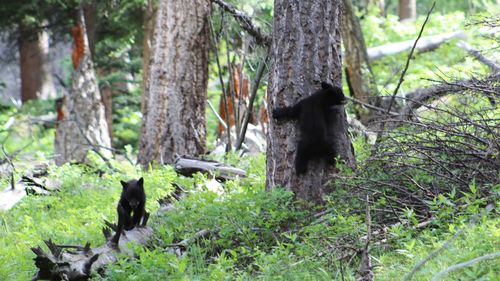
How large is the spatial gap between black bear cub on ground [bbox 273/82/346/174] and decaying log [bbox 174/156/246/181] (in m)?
2.50

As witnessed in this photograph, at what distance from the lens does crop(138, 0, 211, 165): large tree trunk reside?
14539mm

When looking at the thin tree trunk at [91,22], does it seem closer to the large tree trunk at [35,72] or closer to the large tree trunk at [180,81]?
the large tree trunk at [180,81]

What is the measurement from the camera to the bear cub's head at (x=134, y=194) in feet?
31.2

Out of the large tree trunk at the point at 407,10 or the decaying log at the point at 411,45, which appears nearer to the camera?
the decaying log at the point at 411,45

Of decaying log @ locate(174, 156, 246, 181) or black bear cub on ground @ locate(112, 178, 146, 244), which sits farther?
decaying log @ locate(174, 156, 246, 181)

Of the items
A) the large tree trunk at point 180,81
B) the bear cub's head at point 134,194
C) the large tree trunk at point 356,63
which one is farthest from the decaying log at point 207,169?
the large tree trunk at point 356,63

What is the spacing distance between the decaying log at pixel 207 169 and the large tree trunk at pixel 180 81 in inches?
106

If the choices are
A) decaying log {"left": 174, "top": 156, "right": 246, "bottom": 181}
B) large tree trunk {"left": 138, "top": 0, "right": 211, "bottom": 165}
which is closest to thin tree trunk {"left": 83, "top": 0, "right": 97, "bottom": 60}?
large tree trunk {"left": 138, "top": 0, "right": 211, "bottom": 165}

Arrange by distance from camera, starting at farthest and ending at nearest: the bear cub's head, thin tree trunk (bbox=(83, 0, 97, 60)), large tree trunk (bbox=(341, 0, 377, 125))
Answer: thin tree trunk (bbox=(83, 0, 97, 60)), large tree trunk (bbox=(341, 0, 377, 125)), the bear cub's head

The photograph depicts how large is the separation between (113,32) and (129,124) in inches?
169

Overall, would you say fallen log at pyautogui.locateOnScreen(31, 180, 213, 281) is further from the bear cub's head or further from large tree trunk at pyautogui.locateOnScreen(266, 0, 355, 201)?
large tree trunk at pyautogui.locateOnScreen(266, 0, 355, 201)

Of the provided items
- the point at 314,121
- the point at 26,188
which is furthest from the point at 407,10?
the point at 314,121

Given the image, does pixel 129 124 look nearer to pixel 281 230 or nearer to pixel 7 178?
pixel 7 178

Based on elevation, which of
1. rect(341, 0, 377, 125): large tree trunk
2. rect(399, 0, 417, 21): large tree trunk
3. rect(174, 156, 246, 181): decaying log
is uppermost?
rect(399, 0, 417, 21): large tree trunk
